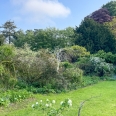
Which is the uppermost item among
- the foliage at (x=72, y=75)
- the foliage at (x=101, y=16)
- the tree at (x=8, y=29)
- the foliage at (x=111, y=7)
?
the foliage at (x=111, y=7)

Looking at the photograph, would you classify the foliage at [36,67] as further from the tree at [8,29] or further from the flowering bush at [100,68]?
the tree at [8,29]

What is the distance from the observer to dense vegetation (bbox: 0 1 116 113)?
9281 millimetres

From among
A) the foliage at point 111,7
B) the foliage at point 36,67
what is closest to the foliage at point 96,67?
the foliage at point 36,67

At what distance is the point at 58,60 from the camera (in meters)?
12.8

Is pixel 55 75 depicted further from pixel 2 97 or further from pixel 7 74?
pixel 7 74

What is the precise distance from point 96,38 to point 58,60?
49.6ft

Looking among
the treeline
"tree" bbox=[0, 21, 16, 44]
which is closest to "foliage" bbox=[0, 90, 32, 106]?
the treeline

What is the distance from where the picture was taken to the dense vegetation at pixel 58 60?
928 cm

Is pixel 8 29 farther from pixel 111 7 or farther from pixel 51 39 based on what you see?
pixel 111 7

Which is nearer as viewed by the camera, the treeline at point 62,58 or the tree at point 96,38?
the treeline at point 62,58

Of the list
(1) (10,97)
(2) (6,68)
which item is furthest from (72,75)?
(2) (6,68)

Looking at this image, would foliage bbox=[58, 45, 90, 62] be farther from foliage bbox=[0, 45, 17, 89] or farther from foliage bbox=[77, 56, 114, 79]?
foliage bbox=[0, 45, 17, 89]

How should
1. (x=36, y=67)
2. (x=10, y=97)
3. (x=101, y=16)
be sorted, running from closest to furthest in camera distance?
1. (x=10, y=97)
2. (x=36, y=67)
3. (x=101, y=16)

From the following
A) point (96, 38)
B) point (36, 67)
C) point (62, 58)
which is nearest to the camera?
point (36, 67)
